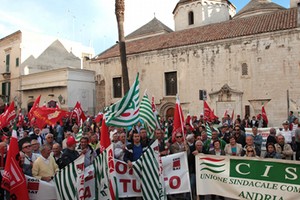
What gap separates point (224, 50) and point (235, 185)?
58.7 feet

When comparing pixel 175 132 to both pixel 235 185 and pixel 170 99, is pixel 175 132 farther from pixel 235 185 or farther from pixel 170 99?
pixel 170 99

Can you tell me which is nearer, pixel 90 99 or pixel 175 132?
pixel 175 132

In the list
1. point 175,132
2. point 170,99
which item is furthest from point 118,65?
point 175,132

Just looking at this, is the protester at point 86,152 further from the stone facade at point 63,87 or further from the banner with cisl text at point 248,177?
the stone facade at point 63,87

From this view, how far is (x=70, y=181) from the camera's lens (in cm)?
525

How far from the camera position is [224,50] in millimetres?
21953

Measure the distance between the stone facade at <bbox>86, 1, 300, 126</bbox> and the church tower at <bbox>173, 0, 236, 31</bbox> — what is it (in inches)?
212

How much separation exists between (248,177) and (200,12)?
89.8ft

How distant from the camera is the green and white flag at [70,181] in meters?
5.22

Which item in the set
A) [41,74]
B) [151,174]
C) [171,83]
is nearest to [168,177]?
[151,174]

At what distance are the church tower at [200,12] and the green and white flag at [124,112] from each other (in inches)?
991

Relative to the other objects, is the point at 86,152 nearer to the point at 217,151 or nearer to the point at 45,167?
the point at 45,167

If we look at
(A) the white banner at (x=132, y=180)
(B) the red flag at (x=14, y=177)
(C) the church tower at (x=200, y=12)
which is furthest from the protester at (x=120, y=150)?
(C) the church tower at (x=200, y=12)

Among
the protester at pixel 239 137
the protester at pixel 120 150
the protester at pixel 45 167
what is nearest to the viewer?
the protester at pixel 45 167
